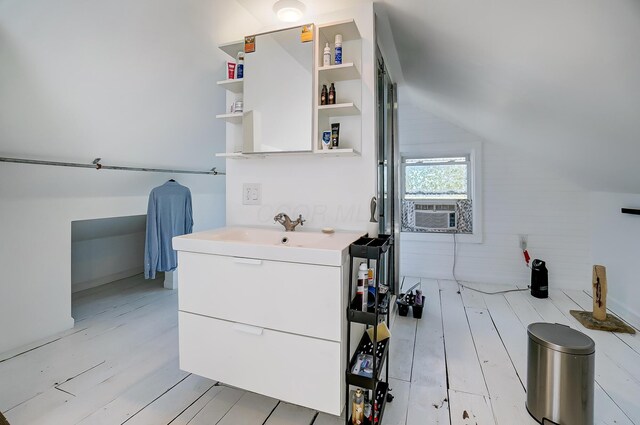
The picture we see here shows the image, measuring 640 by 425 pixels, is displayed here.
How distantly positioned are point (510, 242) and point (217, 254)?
10.8 ft

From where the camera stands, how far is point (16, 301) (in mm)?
2057

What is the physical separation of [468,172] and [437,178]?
35 centimetres

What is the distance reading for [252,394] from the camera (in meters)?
1.60

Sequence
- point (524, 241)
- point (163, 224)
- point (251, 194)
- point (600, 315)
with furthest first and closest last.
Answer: point (524, 241) → point (163, 224) → point (600, 315) → point (251, 194)

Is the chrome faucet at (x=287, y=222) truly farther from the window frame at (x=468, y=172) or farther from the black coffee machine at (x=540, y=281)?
the black coffee machine at (x=540, y=281)

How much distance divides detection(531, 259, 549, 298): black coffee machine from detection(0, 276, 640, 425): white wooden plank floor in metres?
0.31

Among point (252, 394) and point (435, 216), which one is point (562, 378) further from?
point (435, 216)

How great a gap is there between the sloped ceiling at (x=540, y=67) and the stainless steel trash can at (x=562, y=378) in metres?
1.02

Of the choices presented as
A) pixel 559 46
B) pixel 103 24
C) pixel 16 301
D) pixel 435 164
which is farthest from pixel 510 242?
pixel 16 301

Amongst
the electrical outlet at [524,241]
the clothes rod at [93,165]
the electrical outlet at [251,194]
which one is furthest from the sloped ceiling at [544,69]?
the clothes rod at [93,165]

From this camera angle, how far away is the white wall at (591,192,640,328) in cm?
243

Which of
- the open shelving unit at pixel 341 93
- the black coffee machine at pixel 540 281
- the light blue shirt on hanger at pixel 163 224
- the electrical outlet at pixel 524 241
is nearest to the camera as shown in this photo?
the open shelving unit at pixel 341 93

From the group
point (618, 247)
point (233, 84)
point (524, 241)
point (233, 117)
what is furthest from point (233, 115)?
point (618, 247)

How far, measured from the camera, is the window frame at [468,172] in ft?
11.3
